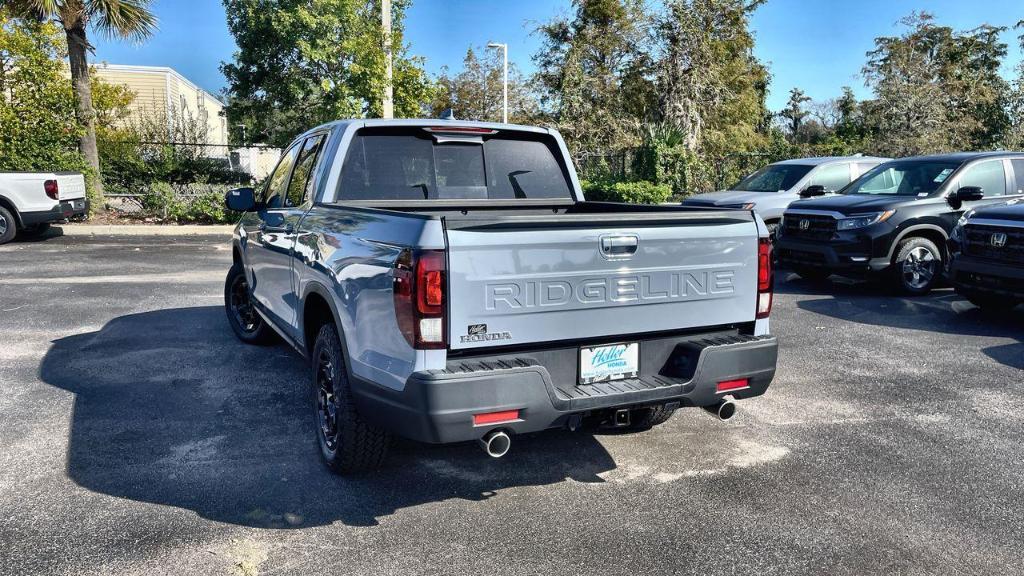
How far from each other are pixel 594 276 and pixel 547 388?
574mm

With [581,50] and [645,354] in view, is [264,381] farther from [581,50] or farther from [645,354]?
[581,50]

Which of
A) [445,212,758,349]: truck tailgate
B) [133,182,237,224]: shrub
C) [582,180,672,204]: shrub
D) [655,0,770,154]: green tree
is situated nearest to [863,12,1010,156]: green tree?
[655,0,770,154]: green tree

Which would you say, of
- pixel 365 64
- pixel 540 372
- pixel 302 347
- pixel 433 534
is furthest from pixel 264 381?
pixel 365 64

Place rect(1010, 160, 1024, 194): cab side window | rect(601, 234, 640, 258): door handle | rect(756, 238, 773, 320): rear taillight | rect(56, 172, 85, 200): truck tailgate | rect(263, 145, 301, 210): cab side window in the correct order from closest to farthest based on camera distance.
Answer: rect(601, 234, 640, 258): door handle
rect(756, 238, 773, 320): rear taillight
rect(263, 145, 301, 210): cab side window
rect(1010, 160, 1024, 194): cab side window
rect(56, 172, 85, 200): truck tailgate

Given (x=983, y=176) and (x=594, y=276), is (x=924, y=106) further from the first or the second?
(x=594, y=276)

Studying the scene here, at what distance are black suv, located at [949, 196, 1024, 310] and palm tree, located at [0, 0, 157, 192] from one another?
17693 millimetres

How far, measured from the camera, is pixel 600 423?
12.3 feet

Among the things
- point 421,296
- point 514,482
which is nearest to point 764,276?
point 514,482

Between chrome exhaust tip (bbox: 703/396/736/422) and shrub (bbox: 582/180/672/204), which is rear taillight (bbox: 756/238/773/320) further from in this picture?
shrub (bbox: 582/180/672/204)

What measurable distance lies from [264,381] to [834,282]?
8.39 m

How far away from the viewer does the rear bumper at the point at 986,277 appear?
7703mm

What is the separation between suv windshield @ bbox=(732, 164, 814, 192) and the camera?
12.9m

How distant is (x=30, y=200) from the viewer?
47.6 feet

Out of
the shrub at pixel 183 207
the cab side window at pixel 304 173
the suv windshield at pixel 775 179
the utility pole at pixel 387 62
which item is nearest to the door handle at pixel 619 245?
the cab side window at pixel 304 173
